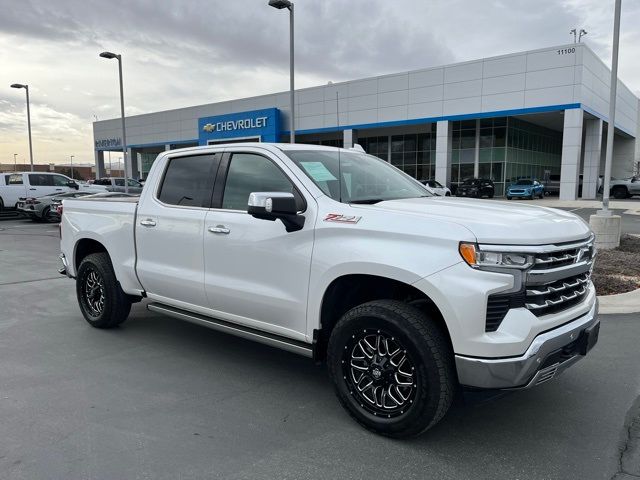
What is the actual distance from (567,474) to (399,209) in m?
1.89

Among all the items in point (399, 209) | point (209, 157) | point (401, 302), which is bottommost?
point (401, 302)

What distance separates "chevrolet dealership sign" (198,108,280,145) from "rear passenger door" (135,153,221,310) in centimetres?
3613

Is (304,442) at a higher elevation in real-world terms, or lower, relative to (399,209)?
lower

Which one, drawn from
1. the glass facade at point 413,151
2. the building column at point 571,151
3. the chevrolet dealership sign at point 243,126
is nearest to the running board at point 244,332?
the building column at point 571,151

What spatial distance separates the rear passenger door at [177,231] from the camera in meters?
4.60

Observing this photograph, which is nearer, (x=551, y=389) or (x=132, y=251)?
(x=551, y=389)

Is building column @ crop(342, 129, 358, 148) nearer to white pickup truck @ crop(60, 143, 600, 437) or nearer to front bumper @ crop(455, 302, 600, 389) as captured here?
white pickup truck @ crop(60, 143, 600, 437)

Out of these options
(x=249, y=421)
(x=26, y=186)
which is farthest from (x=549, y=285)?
(x=26, y=186)

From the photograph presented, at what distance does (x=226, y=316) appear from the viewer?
4410 mm

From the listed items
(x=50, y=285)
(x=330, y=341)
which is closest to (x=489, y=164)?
(x=50, y=285)

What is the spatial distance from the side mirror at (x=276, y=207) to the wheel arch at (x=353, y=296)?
1.74 feet

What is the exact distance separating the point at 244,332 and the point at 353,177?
1562 mm

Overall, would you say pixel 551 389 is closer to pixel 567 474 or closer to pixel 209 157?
pixel 567 474

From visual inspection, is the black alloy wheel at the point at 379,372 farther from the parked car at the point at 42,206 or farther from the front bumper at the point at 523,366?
the parked car at the point at 42,206
